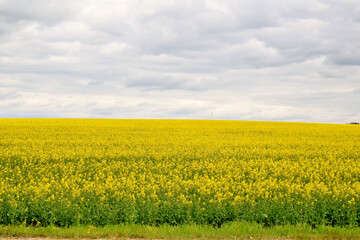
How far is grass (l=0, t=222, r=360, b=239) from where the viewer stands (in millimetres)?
8266

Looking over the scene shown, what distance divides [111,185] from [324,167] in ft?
35.4

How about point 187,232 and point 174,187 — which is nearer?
point 187,232

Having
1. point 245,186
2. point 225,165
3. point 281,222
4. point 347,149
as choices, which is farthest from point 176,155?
point 347,149

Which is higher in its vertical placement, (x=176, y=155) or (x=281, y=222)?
(x=176, y=155)

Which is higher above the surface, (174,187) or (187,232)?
(174,187)

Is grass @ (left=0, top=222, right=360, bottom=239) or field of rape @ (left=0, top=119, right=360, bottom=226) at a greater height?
field of rape @ (left=0, top=119, right=360, bottom=226)

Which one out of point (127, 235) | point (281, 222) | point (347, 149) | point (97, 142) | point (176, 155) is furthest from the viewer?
point (97, 142)

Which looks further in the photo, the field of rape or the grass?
the field of rape

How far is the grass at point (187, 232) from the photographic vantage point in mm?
8266

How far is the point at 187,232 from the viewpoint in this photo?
27.4 ft

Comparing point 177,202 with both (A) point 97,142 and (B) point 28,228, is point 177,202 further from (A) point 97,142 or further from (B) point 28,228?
(A) point 97,142

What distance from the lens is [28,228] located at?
8.92m

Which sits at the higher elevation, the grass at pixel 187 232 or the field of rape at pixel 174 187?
the field of rape at pixel 174 187

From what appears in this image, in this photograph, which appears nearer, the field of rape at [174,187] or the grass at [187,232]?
the grass at [187,232]
